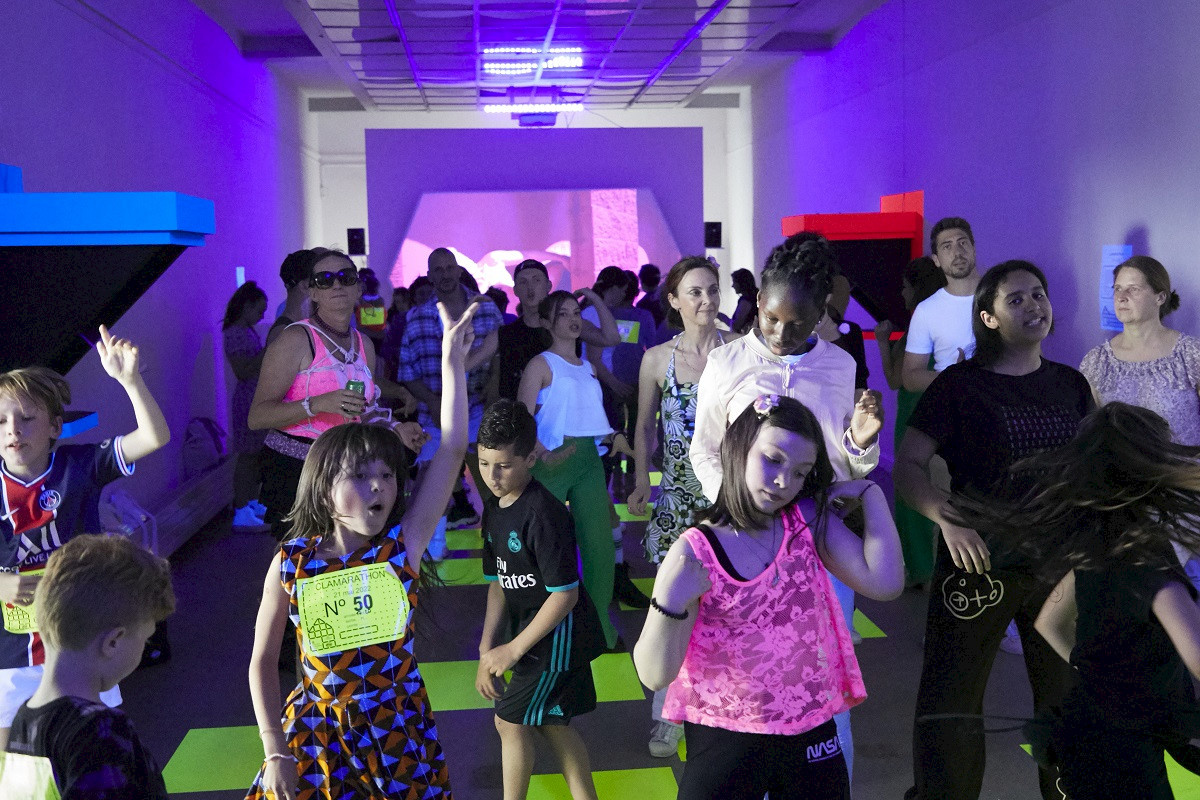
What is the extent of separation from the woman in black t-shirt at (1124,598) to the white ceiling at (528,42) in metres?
6.35

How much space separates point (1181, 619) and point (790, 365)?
1.14m

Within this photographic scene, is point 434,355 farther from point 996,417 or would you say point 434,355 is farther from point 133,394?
point 996,417

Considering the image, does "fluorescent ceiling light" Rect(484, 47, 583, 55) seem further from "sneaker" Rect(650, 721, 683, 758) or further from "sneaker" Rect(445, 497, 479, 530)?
"sneaker" Rect(650, 721, 683, 758)

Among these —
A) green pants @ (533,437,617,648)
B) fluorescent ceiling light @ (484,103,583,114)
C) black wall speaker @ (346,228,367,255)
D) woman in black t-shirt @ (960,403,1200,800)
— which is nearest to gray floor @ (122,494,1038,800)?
green pants @ (533,437,617,648)

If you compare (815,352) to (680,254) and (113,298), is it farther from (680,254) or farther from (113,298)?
(680,254)

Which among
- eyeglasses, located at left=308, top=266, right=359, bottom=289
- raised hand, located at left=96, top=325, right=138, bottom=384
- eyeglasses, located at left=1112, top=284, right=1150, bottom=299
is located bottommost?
raised hand, located at left=96, top=325, right=138, bottom=384

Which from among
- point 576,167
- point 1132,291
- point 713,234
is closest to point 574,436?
point 1132,291

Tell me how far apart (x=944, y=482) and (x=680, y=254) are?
757 centimetres

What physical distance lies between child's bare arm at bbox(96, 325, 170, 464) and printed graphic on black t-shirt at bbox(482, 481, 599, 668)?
0.87m

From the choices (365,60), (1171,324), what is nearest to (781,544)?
(1171,324)

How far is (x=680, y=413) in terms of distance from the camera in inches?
139

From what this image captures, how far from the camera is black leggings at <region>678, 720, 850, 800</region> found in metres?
2.01

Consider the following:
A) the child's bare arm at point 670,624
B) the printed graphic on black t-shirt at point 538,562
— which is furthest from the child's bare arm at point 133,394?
the child's bare arm at point 670,624

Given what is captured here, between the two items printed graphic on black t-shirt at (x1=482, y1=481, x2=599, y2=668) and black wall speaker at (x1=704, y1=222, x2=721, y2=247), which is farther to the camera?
black wall speaker at (x1=704, y1=222, x2=721, y2=247)
